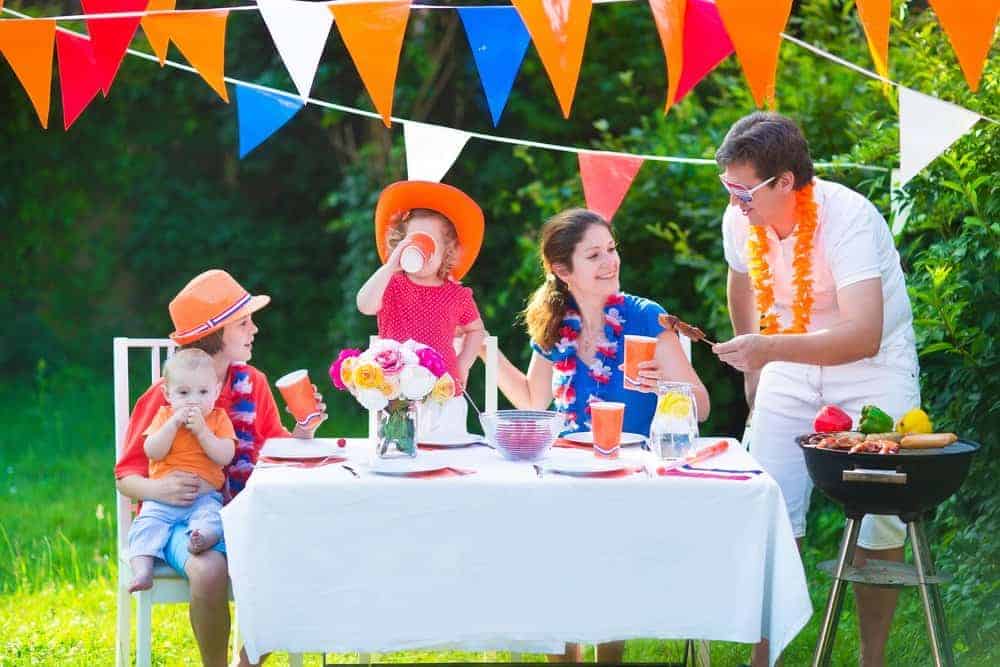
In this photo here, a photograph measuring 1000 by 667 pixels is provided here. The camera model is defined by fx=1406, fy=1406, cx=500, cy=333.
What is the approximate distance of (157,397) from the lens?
353 centimetres

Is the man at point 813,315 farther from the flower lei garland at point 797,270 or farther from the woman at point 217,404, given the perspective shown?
the woman at point 217,404

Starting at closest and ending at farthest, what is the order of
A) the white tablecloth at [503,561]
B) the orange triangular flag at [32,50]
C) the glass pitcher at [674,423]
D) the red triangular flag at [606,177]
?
1. the white tablecloth at [503,561]
2. the glass pitcher at [674,423]
3. the orange triangular flag at [32,50]
4. the red triangular flag at [606,177]

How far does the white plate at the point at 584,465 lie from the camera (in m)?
3.02

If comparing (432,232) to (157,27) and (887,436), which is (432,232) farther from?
(887,436)

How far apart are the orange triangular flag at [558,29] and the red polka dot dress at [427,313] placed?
2.40 ft

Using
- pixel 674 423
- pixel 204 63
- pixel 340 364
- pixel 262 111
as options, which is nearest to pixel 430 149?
pixel 262 111

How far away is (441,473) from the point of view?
120 inches

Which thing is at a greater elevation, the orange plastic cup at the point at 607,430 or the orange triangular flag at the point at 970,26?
the orange triangular flag at the point at 970,26

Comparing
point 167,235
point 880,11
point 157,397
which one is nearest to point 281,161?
point 167,235

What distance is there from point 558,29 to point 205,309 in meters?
1.13

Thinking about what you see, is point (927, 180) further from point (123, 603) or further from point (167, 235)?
point (167, 235)

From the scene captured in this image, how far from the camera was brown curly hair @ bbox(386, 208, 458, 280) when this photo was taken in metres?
3.96

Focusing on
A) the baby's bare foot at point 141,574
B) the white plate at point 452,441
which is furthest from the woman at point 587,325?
the baby's bare foot at point 141,574

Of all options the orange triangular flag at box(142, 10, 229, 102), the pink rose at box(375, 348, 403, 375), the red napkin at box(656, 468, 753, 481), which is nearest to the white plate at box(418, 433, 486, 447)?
the pink rose at box(375, 348, 403, 375)
